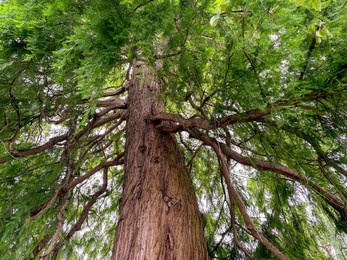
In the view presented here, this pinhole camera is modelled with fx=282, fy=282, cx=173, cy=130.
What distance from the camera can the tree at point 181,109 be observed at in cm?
125

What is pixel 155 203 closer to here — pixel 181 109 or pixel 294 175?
pixel 181 109

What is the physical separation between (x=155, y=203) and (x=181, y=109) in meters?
0.70

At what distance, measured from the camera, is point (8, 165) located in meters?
2.43

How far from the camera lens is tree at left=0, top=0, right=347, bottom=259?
1.25m

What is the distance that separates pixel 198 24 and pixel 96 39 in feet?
1.65

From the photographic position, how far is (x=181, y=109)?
82.1 inches

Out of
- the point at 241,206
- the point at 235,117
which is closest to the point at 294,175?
the point at 241,206

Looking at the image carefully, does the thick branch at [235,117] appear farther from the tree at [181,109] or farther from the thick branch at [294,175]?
the thick branch at [294,175]

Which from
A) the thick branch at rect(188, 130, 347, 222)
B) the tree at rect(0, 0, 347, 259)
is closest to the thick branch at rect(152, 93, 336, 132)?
the tree at rect(0, 0, 347, 259)

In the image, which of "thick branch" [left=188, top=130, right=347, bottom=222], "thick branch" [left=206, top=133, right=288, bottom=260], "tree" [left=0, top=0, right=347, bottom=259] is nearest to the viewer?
"tree" [left=0, top=0, right=347, bottom=259]

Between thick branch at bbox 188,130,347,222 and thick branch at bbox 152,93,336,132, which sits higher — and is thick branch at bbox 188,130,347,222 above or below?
below

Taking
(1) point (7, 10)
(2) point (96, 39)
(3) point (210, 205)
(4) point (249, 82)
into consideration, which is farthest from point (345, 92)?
(3) point (210, 205)

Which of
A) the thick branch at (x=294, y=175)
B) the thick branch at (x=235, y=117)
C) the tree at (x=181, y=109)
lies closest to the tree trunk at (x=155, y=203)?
the tree at (x=181, y=109)

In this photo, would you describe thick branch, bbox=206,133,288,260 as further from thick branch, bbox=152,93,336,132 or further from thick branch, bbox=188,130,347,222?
thick branch, bbox=152,93,336,132
